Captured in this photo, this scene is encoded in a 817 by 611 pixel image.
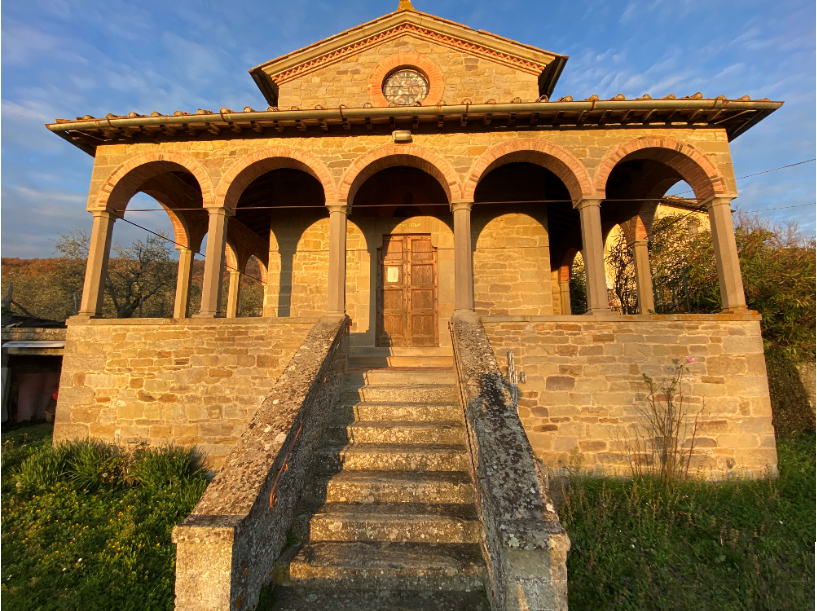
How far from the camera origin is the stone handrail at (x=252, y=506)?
223cm

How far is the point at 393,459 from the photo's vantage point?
373 centimetres

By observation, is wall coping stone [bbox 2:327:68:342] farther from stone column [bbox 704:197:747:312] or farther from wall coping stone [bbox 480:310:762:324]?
stone column [bbox 704:197:747:312]

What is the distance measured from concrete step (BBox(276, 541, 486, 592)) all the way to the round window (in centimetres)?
885

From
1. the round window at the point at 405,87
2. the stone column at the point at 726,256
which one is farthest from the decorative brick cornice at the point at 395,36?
the stone column at the point at 726,256

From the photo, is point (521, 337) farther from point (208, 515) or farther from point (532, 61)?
point (532, 61)

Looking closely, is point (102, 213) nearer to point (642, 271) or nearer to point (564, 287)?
point (642, 271)

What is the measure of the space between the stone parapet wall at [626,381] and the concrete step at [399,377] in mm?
1074

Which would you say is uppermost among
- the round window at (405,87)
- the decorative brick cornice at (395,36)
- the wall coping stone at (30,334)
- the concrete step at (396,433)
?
the decorative brick cornice at (395,36)

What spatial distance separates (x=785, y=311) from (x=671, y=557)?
8.15 meters

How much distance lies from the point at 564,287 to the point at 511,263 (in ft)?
17.4

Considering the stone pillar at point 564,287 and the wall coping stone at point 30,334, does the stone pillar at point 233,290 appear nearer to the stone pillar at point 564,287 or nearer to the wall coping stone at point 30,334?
the wall coping stone at point 30,334

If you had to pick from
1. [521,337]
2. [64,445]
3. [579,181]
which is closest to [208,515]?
[521,337]

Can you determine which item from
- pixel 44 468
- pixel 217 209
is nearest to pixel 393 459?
pixel 44 468

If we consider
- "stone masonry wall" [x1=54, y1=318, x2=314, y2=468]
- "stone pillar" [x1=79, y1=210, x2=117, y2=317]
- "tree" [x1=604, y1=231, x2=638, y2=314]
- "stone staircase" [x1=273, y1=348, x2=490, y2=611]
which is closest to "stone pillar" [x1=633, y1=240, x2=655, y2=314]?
"tree" [x1=604, y1=231, x2=638, y2=314]
